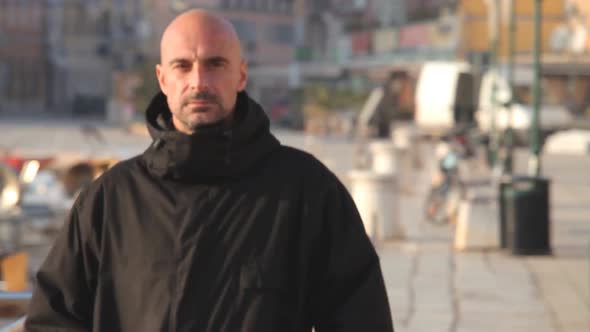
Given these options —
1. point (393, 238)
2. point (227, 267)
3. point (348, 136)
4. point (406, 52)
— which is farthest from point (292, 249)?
point (406, 52)

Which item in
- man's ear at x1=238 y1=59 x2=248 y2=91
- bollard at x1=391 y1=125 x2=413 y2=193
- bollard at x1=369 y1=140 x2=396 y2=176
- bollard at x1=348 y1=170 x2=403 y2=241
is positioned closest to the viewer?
man's ear at x1=238 y1=59 x2=248 y2=91

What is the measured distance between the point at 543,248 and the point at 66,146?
32.6 meters

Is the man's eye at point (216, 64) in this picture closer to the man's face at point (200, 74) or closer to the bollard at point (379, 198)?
the man's face at point (200, 74)

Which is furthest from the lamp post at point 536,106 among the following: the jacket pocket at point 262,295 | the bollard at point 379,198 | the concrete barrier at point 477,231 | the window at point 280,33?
the window at point 280,33

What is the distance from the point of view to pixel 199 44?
13.2 ft

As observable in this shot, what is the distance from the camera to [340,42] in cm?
10281

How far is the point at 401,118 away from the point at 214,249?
73561mm

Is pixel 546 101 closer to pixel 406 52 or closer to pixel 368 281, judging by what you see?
pixel 406 52

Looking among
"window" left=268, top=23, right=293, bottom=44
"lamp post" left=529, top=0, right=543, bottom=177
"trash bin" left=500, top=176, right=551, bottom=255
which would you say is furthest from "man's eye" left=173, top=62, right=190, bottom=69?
"window" left=268, top=23, right=293, bottom=44

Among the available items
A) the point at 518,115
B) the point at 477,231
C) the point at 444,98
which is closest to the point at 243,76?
the point at 477,231

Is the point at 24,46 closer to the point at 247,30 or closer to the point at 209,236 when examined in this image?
the point at 247,30

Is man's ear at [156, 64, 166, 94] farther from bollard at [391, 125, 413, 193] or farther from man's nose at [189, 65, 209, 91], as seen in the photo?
bollard at [391, 125, 413, 193]

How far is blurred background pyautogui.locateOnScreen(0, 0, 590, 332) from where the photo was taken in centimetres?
1552

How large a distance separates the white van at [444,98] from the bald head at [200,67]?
136 feet
